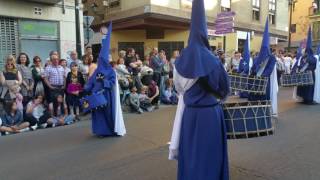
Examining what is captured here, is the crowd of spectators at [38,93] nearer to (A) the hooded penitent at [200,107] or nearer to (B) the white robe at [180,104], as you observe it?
(B) the white robe at [180,104]

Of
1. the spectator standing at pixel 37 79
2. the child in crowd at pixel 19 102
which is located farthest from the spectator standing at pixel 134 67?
the child in crowd at pixel 19 102

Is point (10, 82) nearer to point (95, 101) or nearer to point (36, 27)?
point (95, 101)

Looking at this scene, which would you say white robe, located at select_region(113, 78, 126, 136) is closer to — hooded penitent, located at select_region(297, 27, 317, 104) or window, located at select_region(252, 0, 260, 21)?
hooded penitent, located at select_region(297, 27, 317, 104)

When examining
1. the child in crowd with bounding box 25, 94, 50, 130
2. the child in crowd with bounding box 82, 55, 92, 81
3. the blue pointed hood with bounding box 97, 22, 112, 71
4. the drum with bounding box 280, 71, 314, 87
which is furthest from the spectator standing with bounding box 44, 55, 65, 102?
the drum with bounding box 280, 71, 314, 87

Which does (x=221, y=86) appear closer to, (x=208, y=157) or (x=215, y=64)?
(x=215, y=64)

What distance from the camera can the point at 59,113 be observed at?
10289 mm

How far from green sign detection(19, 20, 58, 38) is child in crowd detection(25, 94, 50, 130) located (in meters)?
5.64

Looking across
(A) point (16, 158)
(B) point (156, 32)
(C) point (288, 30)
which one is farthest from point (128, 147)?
(C) point (288, 30)

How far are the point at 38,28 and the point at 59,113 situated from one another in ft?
19.7

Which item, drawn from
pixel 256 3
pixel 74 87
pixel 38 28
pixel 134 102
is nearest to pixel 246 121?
pixel 74 87

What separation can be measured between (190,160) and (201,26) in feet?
4.82

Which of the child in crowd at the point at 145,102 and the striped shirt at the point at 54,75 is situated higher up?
the striped shirt at the point at 54,75

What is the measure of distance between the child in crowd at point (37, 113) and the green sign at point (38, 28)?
5643 millimetres

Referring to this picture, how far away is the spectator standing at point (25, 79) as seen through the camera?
973 cm
